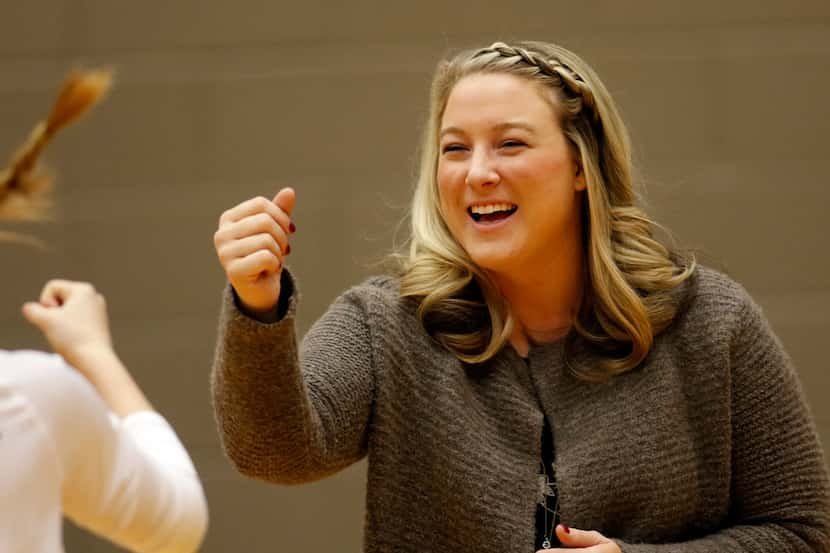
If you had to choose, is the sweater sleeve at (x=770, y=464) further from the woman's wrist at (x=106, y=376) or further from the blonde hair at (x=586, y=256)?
the woman's wrist at (x=106, y=376)

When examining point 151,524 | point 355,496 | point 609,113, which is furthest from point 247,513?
point 151,524

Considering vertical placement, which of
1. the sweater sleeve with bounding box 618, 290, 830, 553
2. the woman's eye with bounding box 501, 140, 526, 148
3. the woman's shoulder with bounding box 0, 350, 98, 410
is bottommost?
the sweater sleeve with bounding box 618, 290, 830, 553

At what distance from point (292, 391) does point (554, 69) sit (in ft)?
2.09

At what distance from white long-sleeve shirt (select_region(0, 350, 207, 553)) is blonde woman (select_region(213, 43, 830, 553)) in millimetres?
557

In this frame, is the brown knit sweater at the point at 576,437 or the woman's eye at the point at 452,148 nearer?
the brown knit sweater at the point at 576,437

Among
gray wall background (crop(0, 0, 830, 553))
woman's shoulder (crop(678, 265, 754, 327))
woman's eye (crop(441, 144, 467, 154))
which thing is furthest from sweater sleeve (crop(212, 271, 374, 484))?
gray wall background (crop(0, 0, 830, 553))

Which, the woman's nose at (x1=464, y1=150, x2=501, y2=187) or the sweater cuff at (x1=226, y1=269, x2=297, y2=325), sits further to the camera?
the woman's nose at (x1=464, y1=150, x2=501, y2=187)

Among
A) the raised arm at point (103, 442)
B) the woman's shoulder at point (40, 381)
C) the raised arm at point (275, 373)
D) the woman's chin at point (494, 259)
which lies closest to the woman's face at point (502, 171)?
the woman's chin at point (494, 259)

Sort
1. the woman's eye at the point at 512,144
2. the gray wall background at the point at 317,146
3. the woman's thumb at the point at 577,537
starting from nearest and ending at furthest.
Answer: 1. the woman's thumb at the point at 577,537
2. the woman's eye at the point at 512,144
3. the gray wall background at the point at 317,146

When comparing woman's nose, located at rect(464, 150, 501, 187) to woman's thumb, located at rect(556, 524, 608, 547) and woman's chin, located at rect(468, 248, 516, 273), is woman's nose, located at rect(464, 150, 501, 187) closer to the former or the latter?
woman's chin, located at rect(468, 248, 516, 273)

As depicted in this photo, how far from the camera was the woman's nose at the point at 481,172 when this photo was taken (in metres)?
1.70

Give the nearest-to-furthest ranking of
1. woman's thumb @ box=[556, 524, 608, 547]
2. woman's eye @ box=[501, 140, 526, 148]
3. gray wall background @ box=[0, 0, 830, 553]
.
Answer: woman's thumb @ box=[556, 524, 608, 547] → woman's eye @ box=[501, 140, 526, 148] → gray wall background @ box=[0, 0, 830, 553]

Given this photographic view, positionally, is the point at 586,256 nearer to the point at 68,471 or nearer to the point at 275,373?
the point at 275,373

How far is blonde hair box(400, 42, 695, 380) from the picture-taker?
1.74m
